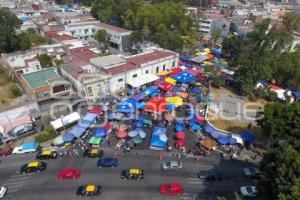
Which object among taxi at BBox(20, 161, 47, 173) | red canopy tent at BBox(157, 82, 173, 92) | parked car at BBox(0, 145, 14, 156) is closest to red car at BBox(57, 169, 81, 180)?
taxi at BBox(20, 161, 47, 173)

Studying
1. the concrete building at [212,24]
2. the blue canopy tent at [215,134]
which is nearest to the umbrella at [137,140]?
the blue canopy tent at [215,134]

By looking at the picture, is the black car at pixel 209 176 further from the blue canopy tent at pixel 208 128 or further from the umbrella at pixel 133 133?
the umbrella at pixel 133 133

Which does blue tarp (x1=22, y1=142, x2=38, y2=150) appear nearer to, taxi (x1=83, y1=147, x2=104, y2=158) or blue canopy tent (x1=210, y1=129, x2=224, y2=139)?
taxi (x1=83, y1=147, x2=104, y2=158)

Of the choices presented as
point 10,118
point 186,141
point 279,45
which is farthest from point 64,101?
point 279,45

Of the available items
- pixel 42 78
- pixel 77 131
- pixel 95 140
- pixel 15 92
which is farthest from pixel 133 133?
pixel 15 92

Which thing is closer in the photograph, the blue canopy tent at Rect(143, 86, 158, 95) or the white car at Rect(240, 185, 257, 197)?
the white car at Rect(240, 185, 257, 197)

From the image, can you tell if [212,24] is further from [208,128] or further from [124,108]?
[124,108]
